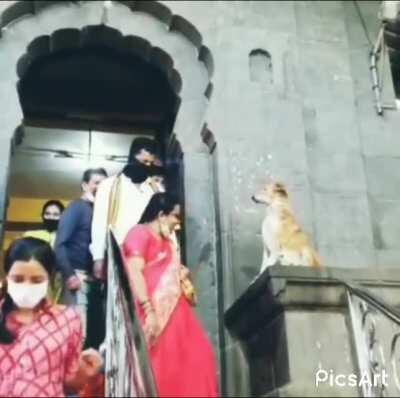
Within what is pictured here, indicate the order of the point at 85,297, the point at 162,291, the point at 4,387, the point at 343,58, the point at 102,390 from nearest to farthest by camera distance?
the point at 4,387, the point at 102,390, the point at 162,291, the point at 85,297, the point at 343,58

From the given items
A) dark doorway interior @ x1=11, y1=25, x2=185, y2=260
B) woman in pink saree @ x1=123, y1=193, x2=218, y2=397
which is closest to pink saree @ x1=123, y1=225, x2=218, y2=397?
woman in pink saree @ x1=123, y1=193, x2=218, y2=397

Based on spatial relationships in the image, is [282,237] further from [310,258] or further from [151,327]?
[151,327]

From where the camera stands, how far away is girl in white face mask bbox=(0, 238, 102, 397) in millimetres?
4203

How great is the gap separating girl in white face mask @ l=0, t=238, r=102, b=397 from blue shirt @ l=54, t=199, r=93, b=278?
0.83 metres

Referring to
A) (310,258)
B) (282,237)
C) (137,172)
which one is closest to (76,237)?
(137,172)

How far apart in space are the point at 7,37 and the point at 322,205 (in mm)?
3791

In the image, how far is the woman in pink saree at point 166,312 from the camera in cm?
459

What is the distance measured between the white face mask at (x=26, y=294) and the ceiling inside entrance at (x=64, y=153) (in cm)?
465

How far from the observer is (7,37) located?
7227 millimetres

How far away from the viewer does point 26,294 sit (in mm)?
4555

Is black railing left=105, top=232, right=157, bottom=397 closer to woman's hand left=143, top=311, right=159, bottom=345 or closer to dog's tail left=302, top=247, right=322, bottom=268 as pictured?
woman's hand left=143, top=311, right=159, bottom=345

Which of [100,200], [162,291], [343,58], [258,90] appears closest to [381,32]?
[343,58]

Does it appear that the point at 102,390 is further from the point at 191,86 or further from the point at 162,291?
the point at 191,86

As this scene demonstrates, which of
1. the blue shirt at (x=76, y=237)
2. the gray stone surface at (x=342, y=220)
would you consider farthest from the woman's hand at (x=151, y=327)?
the gray stone surface at (x=342, y=220)
